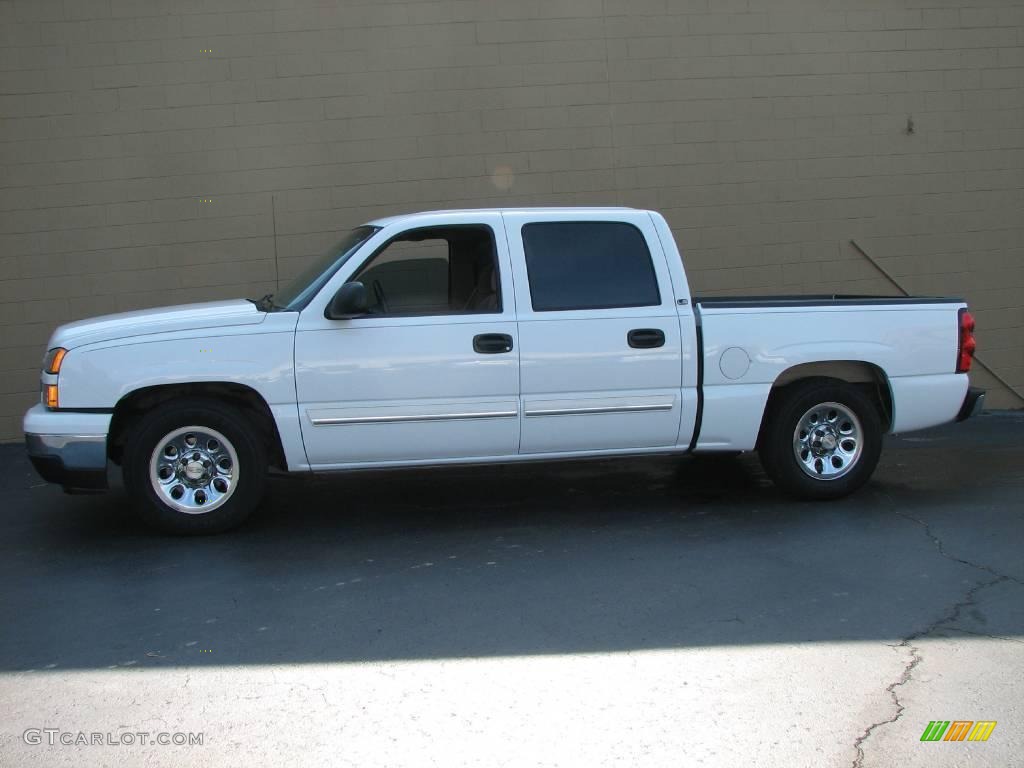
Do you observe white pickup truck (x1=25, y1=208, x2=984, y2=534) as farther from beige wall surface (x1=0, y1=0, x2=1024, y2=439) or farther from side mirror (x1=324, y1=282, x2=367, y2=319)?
beige wall surface (x1=0, y1=0, x2=1024, y2=439)

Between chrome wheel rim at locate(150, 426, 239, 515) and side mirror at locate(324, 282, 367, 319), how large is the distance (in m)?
1.00

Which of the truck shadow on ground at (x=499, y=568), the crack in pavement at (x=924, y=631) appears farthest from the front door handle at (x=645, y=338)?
the crack in pavement at (x=924, y=631)

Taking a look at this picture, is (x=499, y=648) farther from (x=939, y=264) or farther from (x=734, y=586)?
(x=939, y=264)

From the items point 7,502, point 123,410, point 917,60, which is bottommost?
point 7,502

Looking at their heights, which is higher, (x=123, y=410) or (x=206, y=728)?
(x=123, y=410)

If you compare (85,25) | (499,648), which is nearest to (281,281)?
(85,25)

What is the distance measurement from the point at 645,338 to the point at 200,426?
2742 mm

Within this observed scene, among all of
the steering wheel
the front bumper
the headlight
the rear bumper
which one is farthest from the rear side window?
the headlight

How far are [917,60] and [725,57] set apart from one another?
198 cm

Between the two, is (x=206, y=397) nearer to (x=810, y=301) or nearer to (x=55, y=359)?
(x=55, y=359)

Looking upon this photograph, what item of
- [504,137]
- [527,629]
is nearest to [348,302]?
[527,629]

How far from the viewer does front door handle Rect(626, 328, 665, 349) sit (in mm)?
6902

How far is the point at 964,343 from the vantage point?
7.36 m

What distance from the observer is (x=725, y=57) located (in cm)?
1087
